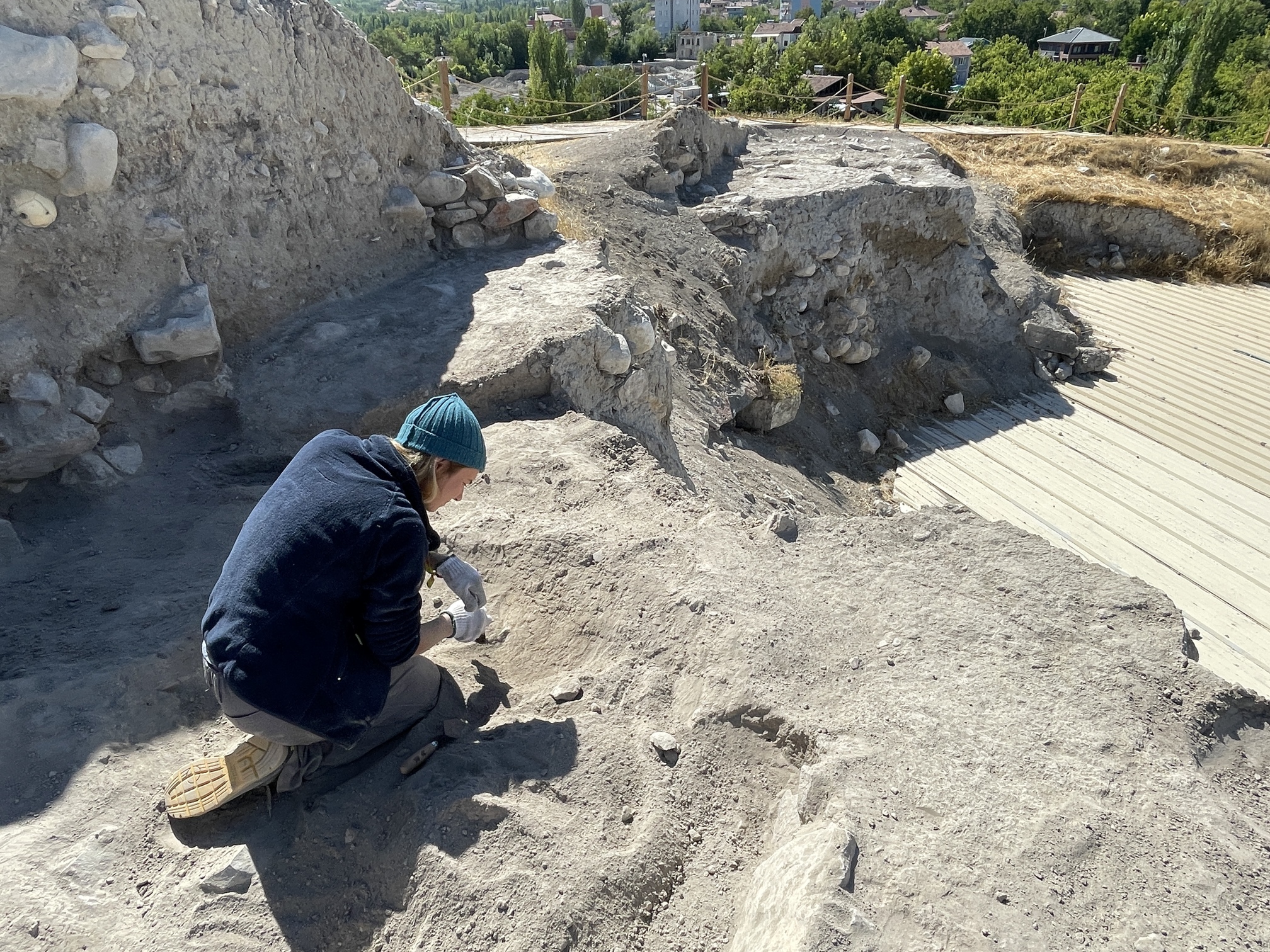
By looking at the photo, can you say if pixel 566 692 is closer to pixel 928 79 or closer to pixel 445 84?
pixel 445 84

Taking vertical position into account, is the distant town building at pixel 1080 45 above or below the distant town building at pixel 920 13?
below

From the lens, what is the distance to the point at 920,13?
77000mm

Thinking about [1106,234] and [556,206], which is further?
[1106,234]

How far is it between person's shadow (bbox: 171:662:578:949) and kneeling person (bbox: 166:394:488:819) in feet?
0.40

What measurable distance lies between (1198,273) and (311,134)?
1323cm

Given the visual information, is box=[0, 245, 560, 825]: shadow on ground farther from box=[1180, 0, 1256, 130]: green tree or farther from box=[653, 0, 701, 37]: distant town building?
box=[653, 0, 701, 37]: distant town building

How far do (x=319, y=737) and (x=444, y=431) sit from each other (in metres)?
1.02

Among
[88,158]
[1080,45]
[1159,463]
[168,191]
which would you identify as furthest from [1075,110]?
[1080,45]

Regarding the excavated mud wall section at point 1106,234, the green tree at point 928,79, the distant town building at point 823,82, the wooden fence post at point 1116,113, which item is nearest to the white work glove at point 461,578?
the excavated mud wall section at point 1106,234

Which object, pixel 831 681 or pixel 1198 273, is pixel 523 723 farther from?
pixel 1198 273

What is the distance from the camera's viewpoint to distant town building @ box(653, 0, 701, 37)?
10869cm

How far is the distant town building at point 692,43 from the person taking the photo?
76.3m

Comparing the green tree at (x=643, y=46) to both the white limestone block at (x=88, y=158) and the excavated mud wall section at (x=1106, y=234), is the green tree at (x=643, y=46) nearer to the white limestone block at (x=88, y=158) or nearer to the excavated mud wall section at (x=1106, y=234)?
the excavated mud wall section at (x=1106, y=234)

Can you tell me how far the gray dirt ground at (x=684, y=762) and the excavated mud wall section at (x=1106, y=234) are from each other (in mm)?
11099
